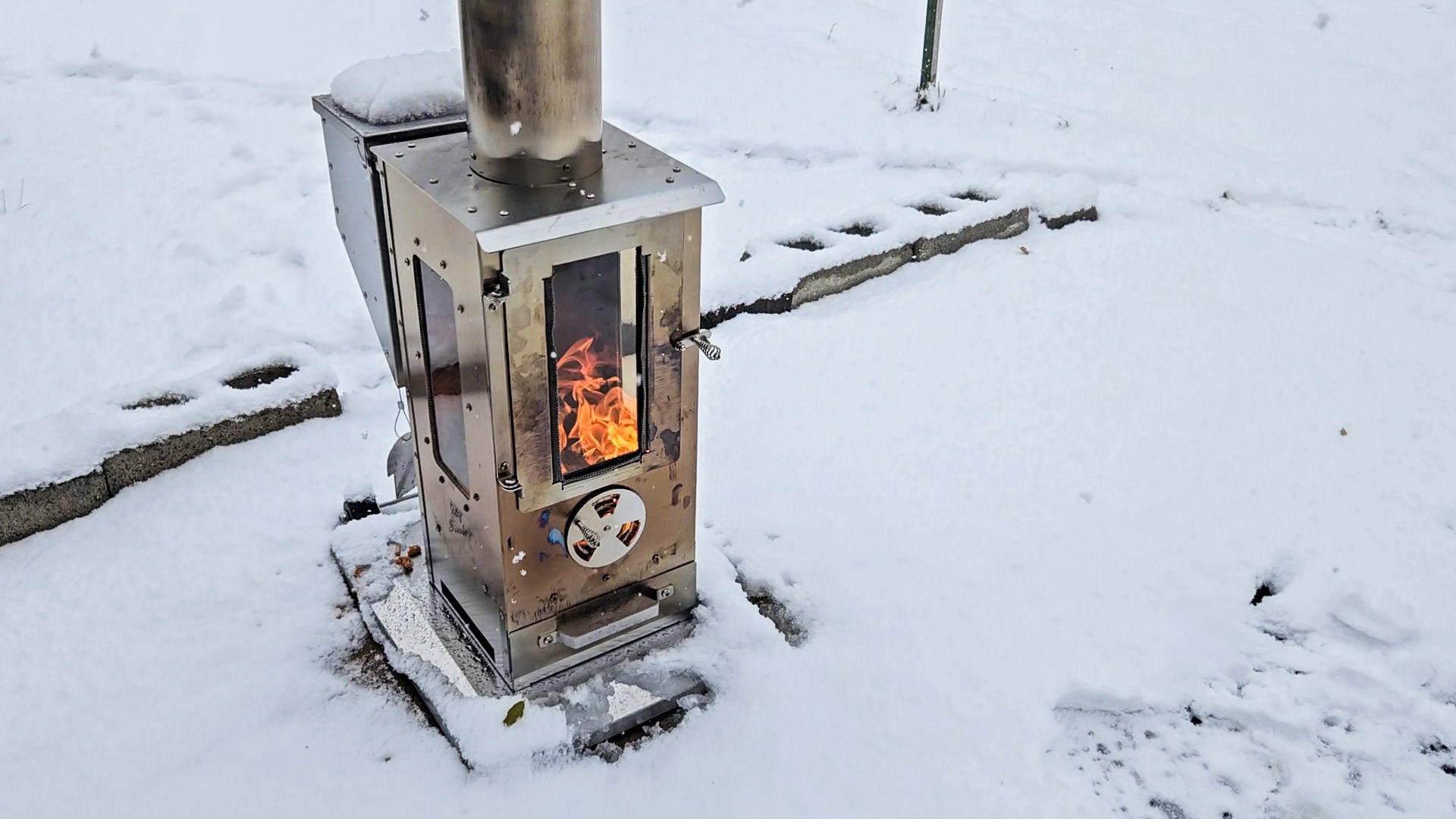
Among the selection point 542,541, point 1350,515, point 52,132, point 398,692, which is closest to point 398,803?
point 398,692

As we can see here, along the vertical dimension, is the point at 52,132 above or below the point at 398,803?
above

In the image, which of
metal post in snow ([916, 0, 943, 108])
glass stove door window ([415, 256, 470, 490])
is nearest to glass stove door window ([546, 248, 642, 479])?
glass stove door window ([415, 256, 470, 490])

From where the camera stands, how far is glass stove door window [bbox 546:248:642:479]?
7.14ft

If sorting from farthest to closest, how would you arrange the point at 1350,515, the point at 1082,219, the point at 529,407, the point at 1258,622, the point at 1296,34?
the point at 1296,34 < the point at 1082,219 < the point at 1350,515 < the point at 1258,622 < the point at 529,407

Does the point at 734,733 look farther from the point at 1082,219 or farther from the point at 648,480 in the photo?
the point at 1082,219

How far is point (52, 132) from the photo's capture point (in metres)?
4.96

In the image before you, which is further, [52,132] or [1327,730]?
[52,132]

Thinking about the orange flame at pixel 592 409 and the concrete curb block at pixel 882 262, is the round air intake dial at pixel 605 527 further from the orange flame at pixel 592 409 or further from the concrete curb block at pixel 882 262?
the concrete curb block at pixel 882 262

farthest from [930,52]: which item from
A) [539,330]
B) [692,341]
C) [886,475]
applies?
[539,330]

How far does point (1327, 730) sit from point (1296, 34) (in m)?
5.90

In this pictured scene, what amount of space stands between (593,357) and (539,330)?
17 centimetres

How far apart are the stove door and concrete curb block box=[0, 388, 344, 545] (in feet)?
4.52

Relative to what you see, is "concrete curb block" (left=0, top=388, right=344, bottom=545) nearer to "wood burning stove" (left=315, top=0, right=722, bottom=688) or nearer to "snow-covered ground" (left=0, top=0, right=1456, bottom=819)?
"snow-covered ground" (left=0, top=0, right=1456, bottom=819)

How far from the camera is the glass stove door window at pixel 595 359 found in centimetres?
218
